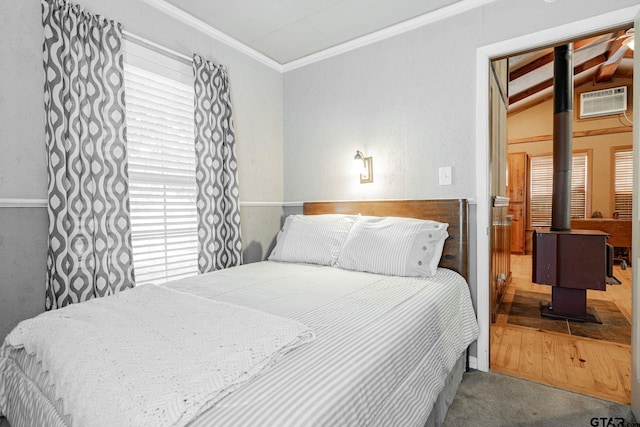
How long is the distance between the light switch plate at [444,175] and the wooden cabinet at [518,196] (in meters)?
5.17

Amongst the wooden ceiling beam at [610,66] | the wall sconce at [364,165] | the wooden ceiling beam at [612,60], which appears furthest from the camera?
the wooden ceiling beam at [610,66]

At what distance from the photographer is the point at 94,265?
71.7 inches

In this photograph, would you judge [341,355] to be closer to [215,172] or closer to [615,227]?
[215,172]

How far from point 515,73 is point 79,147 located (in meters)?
5.11

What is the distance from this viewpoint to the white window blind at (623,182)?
5844mm

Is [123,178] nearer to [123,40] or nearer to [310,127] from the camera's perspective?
[123,40]

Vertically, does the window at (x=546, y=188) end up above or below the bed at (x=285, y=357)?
above

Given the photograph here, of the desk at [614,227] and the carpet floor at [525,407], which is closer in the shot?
the carpet floor at [525,407]

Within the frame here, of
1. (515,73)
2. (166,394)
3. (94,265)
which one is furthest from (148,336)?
(515,73)

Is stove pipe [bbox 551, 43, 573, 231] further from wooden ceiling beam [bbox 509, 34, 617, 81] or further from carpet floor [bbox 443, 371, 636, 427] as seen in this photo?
carpet floor [bbox 443, 371, 636, 427]

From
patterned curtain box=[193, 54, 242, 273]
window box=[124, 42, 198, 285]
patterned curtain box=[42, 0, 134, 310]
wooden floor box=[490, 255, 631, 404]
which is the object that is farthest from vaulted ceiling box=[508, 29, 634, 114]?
patterned curtain box=[42, 0, 134, 310]

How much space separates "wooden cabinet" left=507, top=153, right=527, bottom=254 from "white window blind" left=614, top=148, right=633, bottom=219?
1.43m

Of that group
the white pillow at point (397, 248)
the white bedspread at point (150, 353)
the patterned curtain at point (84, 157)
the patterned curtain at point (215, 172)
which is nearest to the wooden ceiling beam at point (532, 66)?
the white pillow at point (397, 248)

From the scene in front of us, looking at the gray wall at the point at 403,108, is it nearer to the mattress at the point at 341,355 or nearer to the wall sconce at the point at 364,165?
the wall sconce at the point at 364,165
